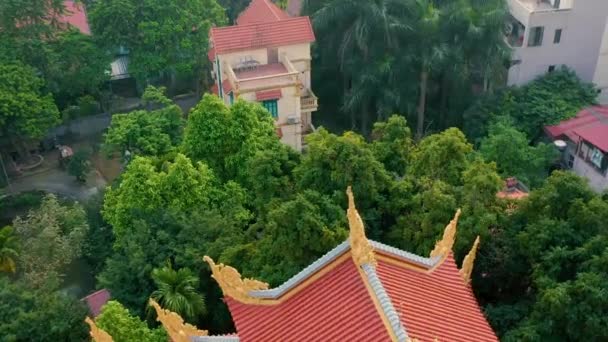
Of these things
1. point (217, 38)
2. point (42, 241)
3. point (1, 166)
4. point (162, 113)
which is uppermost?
point (217, 38)

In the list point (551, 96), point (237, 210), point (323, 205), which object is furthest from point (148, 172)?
point (551, 96)

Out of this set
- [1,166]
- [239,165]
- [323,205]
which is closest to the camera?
[323,205]

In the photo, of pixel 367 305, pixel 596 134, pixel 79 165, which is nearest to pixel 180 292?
pixel 367 305

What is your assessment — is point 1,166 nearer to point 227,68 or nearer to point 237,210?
point 227,68

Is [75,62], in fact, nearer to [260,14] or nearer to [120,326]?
[260,14]

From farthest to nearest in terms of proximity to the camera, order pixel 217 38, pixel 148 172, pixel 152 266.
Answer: pixel 217 38 → pixel 148 172 → pixel 152 266

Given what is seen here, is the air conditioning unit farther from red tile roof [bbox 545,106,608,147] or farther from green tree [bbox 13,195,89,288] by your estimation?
red tile roof [bbox 545,106,608,147]

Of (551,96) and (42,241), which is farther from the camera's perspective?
(551,96)

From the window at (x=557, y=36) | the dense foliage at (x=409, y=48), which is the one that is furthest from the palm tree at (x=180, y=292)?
the window at (x=557, y=36)
